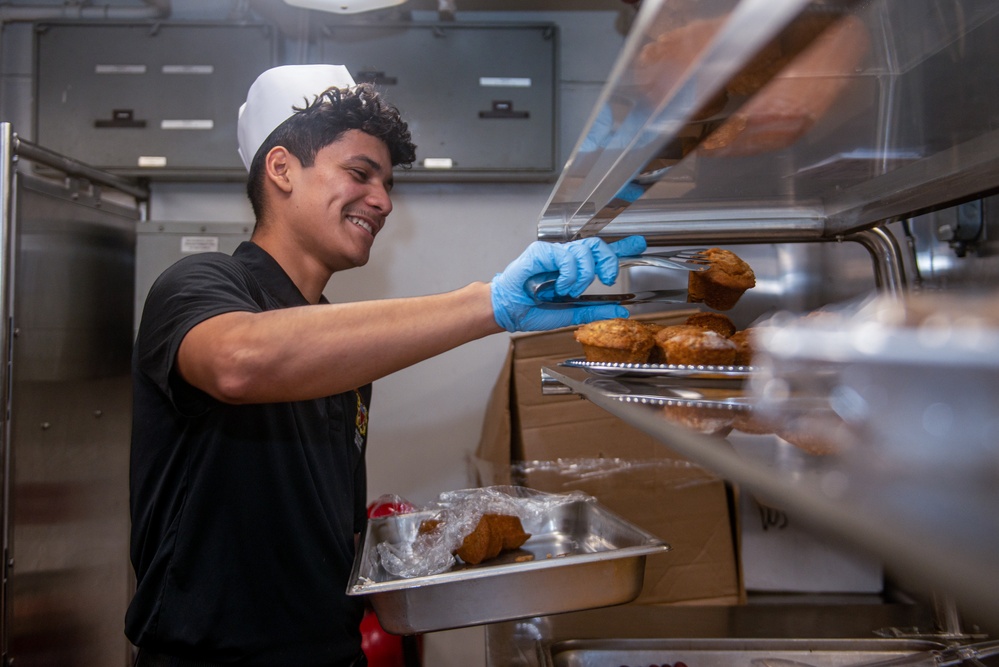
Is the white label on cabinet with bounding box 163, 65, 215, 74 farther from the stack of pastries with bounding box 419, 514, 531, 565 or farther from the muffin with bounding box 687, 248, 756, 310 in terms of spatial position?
the muffin with bounding box 687, 248, 756, 310

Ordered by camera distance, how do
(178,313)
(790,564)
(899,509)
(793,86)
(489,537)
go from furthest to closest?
(790,564) → (489,537) → (178,313) → (793,86) → (899,509)

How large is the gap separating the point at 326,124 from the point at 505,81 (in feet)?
3.85

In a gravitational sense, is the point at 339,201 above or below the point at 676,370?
above

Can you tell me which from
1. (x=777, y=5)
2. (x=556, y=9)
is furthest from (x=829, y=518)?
(x=556, y=9)

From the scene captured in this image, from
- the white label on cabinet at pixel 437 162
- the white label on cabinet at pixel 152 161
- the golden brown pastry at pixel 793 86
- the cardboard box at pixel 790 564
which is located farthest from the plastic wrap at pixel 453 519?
the white label on cabinet at pixel 152 161

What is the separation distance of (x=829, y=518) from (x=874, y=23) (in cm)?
62

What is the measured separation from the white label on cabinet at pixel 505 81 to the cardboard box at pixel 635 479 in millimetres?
1036

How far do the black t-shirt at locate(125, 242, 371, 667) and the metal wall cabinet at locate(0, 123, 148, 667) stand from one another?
3.07 feet

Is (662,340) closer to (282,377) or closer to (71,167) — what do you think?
(282,377)

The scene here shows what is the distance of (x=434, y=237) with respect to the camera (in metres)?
2.84

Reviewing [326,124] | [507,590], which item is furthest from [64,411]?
[507,590]

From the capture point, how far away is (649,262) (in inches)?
44.7

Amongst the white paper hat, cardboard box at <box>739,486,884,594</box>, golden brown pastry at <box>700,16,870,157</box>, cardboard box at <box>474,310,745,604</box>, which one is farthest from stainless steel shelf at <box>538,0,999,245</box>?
cardboard box at <box>739,486,884,594</box>

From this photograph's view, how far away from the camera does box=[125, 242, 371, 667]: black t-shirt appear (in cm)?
125
